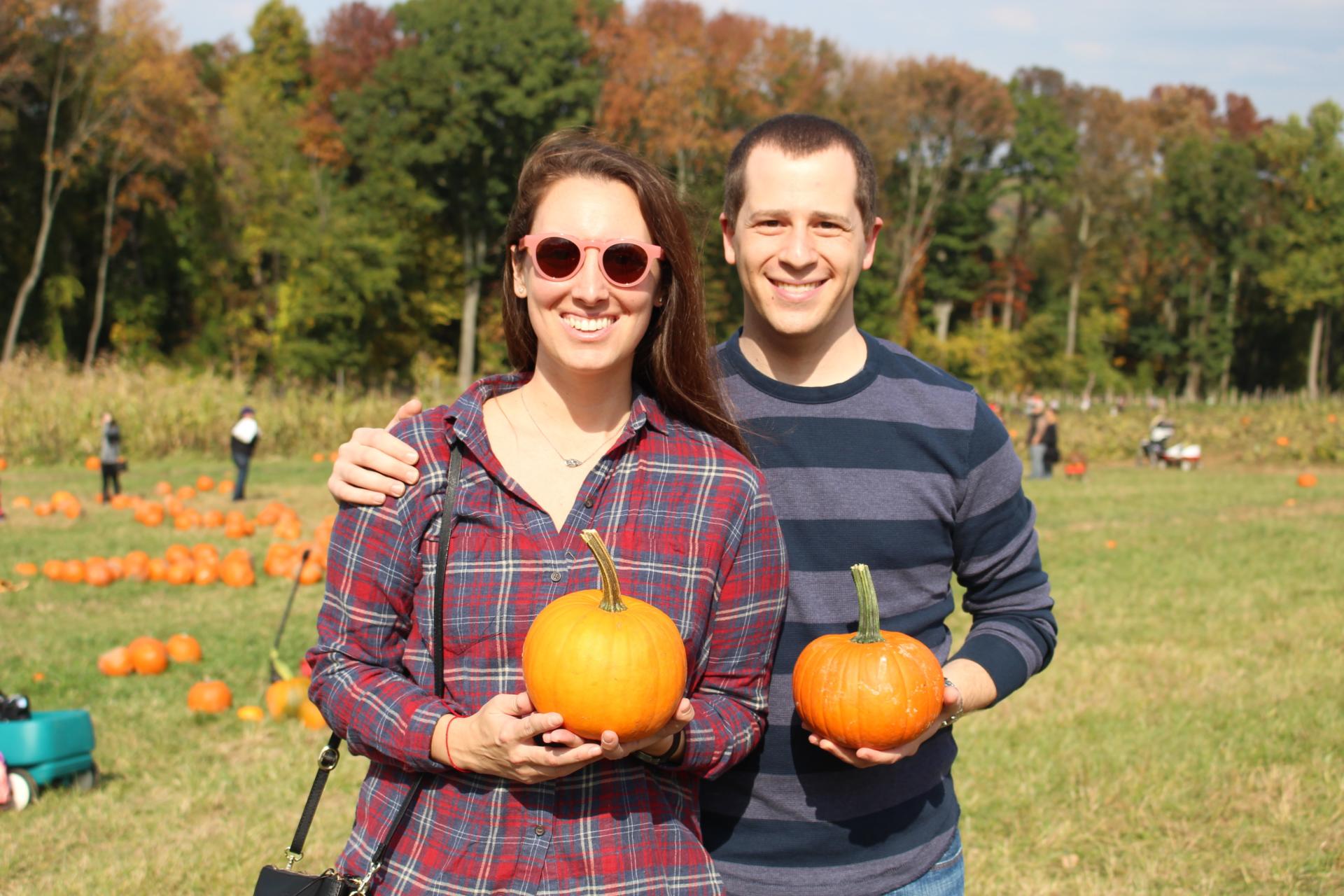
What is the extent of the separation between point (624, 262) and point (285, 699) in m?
5.24

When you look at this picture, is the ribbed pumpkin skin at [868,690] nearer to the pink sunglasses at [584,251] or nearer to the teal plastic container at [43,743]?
the pink sunglasses at [584,251]

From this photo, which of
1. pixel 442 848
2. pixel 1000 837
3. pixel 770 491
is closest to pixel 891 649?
pixel 770 491

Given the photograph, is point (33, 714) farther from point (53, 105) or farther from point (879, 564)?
point (53, 105)

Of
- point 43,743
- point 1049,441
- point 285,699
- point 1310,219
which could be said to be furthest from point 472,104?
point 43,743

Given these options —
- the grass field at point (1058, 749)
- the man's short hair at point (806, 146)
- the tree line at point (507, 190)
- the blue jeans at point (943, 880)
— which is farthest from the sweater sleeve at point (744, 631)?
the tree line at point (507, 190)

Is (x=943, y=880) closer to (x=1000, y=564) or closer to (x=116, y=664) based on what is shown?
(x=1000, y=564)

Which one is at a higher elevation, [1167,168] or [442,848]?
[1167,168]

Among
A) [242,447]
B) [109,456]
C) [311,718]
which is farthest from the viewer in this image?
[242,447]

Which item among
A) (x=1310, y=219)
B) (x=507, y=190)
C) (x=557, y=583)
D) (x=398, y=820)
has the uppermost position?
(x=1310, y=219)

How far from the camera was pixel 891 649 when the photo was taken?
7.46 feet

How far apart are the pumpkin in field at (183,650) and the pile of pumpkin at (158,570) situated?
250 cm

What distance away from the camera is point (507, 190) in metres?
41.3

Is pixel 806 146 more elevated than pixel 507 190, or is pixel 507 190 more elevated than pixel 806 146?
pixel 507 190

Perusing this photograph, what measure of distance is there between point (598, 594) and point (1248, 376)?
58.1 metres
